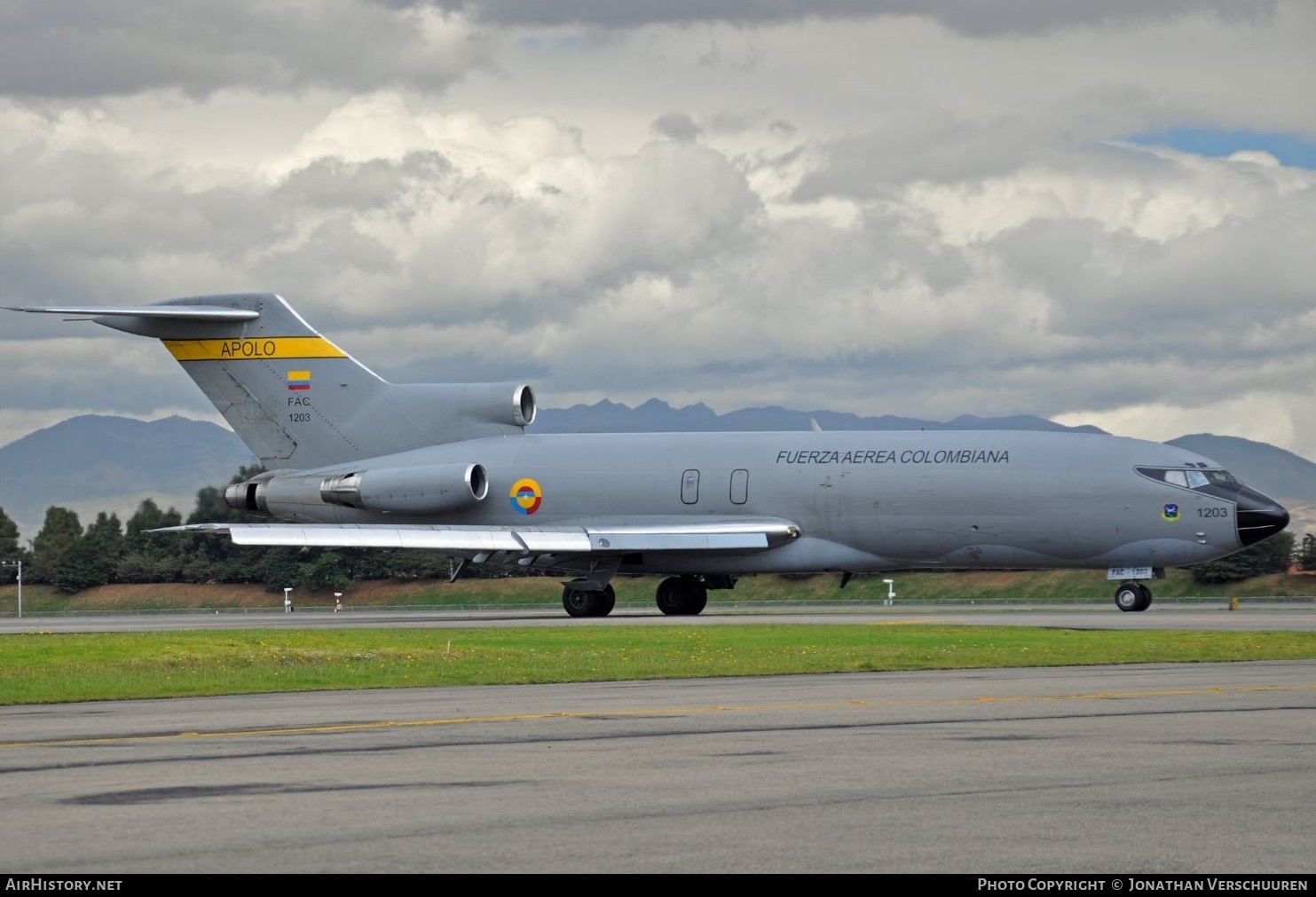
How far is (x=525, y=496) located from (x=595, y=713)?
34.9 metres

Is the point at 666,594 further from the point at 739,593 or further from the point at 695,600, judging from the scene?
the point at 739,593

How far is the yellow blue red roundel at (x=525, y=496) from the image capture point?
54.0 meters

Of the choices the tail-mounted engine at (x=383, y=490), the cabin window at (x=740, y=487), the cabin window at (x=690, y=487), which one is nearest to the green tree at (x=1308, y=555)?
the cabin window at (x=740, y=487)

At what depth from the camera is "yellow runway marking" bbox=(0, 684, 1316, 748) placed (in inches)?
667

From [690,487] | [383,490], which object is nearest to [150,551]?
[383,490]

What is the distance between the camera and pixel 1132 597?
50.0m

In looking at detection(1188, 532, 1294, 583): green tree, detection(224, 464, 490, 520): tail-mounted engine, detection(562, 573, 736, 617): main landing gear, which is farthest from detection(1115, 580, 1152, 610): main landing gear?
detection(1188, 532, 1294, 583): green tree

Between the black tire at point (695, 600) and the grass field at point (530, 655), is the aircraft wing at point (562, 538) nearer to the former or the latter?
the black tire at point (695, 600)

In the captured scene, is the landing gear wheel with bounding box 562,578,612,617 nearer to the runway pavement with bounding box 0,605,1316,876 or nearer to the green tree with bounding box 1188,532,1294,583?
the runway pavement with bounding box 0,605,1316,876

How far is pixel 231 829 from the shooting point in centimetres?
1097

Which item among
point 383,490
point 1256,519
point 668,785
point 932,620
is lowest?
point 668,785
